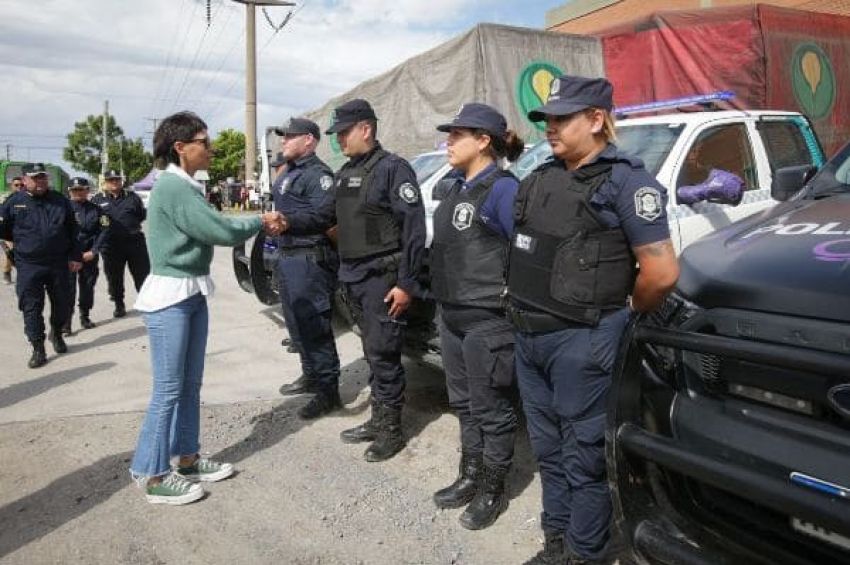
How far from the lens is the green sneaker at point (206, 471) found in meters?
3.57

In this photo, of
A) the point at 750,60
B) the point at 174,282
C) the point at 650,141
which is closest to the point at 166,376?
the point at 174,282

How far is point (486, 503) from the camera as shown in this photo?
312cm

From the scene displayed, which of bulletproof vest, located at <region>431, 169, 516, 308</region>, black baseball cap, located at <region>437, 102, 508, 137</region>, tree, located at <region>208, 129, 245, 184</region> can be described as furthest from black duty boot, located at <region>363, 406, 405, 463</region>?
tree, located at <region>208, 129, 245, 184</region>

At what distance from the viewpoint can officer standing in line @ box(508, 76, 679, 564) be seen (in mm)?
2207

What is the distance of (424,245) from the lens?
12.1 feet

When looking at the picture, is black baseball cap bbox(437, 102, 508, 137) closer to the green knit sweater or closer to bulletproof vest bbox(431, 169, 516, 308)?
bulletproof vest bbox(431, 169, 516, 308)

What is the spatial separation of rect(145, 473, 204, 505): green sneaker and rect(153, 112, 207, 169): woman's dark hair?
60.9 inches

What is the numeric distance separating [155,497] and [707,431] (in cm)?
262

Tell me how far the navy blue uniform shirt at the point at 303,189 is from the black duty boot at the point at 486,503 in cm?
200

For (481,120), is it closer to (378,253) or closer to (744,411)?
(378,253)

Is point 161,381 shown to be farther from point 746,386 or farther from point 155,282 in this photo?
point 746,386

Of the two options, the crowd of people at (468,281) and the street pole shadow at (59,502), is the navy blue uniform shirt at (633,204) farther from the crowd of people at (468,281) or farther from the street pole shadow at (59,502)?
the street pole shadow at (59,502)

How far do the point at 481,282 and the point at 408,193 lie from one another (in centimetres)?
90

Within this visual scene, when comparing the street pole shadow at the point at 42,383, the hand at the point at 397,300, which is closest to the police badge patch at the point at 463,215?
the hand at the point at 397,300
